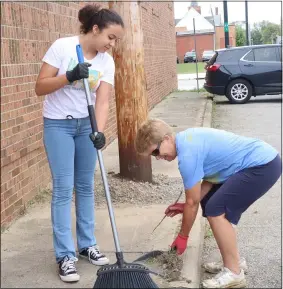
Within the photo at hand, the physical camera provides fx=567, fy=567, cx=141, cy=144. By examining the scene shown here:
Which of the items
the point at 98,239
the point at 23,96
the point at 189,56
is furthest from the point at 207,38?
the point at 98,239

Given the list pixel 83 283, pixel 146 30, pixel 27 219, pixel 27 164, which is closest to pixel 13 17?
pixel 27 164

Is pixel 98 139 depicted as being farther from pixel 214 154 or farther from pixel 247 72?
pixel 247 72

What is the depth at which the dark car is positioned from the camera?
16234mm

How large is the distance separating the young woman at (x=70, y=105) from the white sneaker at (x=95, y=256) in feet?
0.82

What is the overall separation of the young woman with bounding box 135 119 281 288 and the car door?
12753 millimetres

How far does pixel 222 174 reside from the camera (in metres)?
3.86

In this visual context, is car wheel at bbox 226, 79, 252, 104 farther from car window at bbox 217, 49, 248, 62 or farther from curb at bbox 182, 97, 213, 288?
curb at bbox 182, 97, 213, 288

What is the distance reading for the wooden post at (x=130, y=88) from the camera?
6160 mm

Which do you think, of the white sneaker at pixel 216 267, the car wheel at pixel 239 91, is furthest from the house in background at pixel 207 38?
the white sneaker at pixel 216 267

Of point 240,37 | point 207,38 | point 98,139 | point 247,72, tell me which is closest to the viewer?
point 98,139

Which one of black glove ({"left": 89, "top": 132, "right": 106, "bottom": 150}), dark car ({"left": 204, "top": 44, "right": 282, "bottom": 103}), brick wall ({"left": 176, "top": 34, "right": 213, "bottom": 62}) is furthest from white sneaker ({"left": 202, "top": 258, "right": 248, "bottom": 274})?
brick wall ({"left": 176, "top": 34, "right": 213, "bottom": 62})

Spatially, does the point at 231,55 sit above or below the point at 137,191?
above

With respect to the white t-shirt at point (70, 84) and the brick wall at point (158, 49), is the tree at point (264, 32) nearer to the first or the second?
the brick wall at point (158, 49)

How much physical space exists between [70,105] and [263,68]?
13.3 meters
